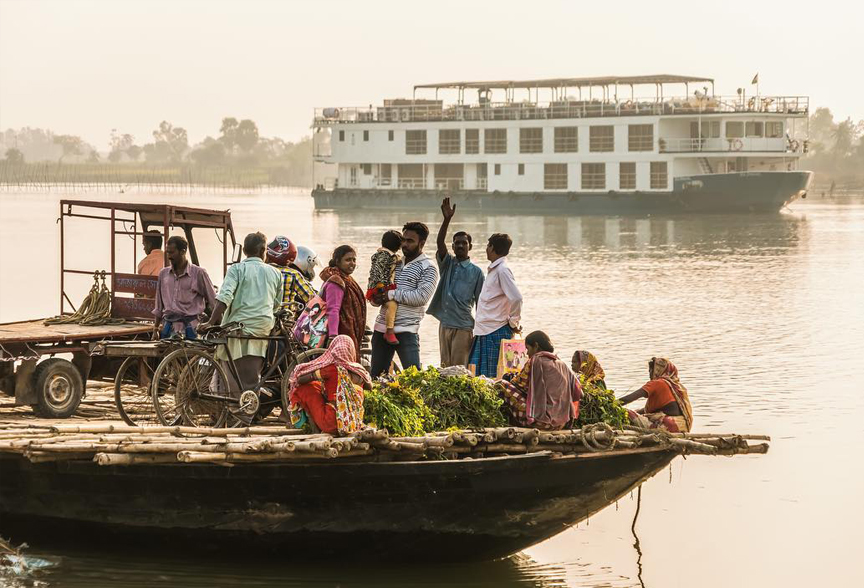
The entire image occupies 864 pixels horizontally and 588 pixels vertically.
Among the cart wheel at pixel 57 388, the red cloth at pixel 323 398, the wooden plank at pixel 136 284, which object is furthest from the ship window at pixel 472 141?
the red cloth at pixel 323 398

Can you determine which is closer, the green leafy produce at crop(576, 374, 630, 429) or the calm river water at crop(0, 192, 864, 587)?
the green leafy produce at crop(576, 374, 630, 429)

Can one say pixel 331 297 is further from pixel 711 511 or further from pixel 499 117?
pixel 499 117

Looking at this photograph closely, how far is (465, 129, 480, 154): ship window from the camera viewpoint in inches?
2393

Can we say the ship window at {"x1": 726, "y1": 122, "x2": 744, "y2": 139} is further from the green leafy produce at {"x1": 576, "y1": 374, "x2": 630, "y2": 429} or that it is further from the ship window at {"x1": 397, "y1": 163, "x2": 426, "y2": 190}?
the green leafy produce at {"x1": 576, "y1": 374, "x2": 630, "y2": 429}

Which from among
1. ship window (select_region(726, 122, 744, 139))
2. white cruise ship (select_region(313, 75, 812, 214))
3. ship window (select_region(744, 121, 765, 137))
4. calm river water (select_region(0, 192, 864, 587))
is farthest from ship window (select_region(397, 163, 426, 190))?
calm river water (select_region(0, 192, 864, 587))

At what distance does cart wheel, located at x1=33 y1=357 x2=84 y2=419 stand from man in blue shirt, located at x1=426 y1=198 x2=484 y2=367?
2.66 meters

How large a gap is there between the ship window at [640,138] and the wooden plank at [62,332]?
157 feet

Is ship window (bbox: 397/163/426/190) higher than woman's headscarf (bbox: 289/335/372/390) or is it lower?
higher

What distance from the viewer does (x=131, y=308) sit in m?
10.8

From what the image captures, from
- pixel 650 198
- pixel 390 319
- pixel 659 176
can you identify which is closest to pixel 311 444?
pixel 390 319

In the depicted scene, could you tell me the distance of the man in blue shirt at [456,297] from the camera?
32.1 ft

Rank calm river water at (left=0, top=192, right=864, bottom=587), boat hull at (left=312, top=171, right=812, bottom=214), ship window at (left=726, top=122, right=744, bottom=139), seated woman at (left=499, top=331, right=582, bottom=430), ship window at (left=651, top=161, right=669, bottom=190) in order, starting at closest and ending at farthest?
seated woman at (left=499, top=331, right=582, bottom=430)
calm river water at (left=0, top=192, right=864, bottom=587)
boat hull at (left=312, top=171, right=812, bottom=214)
ship window at (left=726, top=122, right=744, bottom=139)
ship window at (left=651, top=161, right=669, bottom=190)

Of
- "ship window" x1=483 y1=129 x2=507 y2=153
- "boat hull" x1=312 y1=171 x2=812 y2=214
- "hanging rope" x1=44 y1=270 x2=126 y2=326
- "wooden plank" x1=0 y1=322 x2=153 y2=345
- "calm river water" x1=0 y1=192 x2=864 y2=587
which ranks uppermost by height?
"ship window" x1=483 y1=129 x2=507 y2=153

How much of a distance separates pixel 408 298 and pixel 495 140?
171 ft
